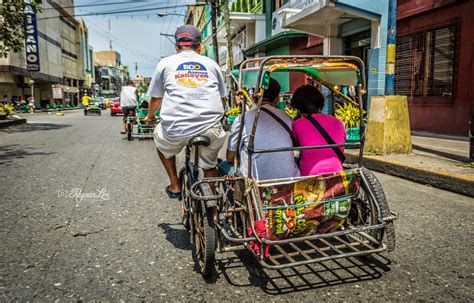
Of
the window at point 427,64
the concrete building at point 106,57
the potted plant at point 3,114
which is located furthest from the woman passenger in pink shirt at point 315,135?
the concrete building at point 106,57

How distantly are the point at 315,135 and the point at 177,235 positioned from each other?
1.68 metres

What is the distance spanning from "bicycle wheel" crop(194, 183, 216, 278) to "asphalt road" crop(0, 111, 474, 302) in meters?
0.13

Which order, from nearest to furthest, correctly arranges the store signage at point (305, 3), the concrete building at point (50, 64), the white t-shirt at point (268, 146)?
1. the white t-shirt at point (268, 146)
2. the store signage at point (305, 3)
3. the concrete building at point (50, 64)

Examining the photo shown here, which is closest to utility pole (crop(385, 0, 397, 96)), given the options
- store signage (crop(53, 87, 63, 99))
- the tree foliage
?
the tree foliage

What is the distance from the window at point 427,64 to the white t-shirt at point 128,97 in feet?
26.0

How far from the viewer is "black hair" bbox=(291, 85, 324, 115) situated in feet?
10.9

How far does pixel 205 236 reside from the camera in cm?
280

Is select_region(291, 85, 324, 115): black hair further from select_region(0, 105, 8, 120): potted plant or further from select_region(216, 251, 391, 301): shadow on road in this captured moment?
select_region(0, 105, 8, 120): potted plant

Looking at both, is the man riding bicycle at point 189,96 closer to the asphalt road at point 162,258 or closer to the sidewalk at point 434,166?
the asphalt road at point 162,258

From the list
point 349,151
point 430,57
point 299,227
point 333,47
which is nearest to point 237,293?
point 299,227

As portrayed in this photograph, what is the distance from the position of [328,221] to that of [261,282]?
672 millimetres

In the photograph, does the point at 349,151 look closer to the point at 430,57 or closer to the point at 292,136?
the point at 430,57

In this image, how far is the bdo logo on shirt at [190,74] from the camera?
3.34 m

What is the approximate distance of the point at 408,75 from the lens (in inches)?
460
